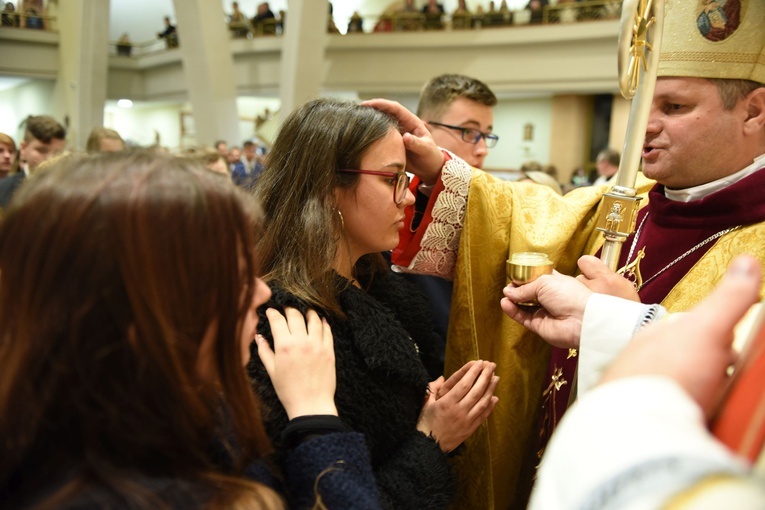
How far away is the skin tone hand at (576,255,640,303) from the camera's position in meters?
1.54

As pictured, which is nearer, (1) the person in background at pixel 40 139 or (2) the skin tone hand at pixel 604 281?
(2) the skin tone hand at pixel 604 281

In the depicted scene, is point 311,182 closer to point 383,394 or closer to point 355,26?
point 383,394

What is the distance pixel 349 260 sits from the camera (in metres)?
1.72

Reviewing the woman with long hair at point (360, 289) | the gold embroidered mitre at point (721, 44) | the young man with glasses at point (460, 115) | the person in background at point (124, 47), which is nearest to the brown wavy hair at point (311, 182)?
the woman with long hair at point (360, 289)

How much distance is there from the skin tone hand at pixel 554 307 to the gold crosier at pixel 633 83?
0.19m

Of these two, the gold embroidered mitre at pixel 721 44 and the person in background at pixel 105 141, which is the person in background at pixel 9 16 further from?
the gold embroidered mitre at pixel 721 44

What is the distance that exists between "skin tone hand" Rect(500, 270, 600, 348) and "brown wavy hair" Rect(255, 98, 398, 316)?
1.55 feet

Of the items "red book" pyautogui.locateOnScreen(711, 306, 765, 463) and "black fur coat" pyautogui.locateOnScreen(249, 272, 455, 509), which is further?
"black fur coat" pyautogui.locateOnScreen(249, 272, 455, 509)

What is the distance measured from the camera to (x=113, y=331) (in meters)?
0.85

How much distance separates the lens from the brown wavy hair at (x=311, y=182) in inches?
62.6

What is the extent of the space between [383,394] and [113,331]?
2.51 ft

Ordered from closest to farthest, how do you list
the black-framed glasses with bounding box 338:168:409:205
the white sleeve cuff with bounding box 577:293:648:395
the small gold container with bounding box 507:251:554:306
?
the white sleeve cuff with bounding box 577:293:648:395 → the small gold container with bounding box 507:251:554:306 → the black-framed glasses with bounding box 338:168:409:205

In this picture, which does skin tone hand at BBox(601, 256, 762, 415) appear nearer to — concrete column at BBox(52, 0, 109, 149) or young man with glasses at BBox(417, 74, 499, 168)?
young man with glasses at BBox(417, 74, 499, 168)

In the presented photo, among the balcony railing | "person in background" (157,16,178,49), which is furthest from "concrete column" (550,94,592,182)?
the balcony railing
